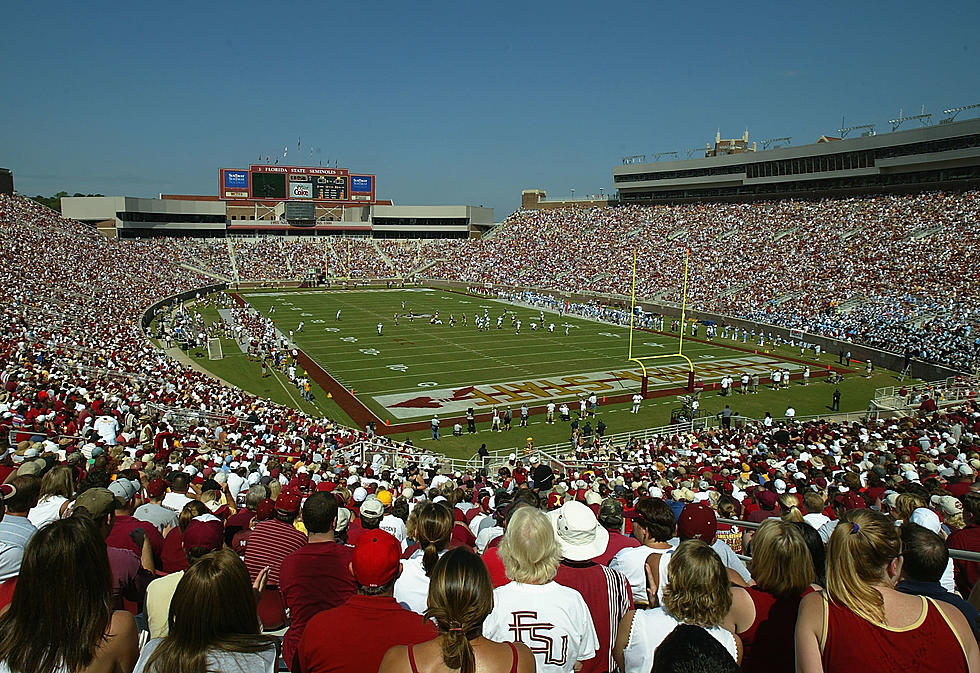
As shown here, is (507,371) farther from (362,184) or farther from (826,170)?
(362,184)

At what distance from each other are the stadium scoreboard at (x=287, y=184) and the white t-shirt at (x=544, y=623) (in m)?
74.6

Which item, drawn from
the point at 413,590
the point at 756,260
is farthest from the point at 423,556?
the point at 756,260

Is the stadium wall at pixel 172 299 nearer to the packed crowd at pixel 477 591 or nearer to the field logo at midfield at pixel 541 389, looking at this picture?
the field logo at midfield at pixel 541 389

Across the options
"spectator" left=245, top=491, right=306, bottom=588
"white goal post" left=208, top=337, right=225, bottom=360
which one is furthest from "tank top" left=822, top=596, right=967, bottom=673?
"white goal post" left=208, top=337, right=225, bottom=360

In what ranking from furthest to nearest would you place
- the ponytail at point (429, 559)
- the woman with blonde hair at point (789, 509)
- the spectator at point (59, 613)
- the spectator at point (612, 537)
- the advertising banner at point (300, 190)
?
the advertising banner at point (300, 190), the woman with blonde hair at point (789, 509), the spectator at point (612, 537), the ponytail at point (429, 559), the spectator at point (59, 613)

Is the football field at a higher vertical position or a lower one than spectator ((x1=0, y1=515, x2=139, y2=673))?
lower

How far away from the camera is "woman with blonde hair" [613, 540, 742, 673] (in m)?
2.63

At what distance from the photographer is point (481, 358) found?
3012cm

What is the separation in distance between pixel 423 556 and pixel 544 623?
3.98 ft

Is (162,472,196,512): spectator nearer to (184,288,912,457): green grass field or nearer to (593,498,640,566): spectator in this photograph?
(593,498,640,566): spectator

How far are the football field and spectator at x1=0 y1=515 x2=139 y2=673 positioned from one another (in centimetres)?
1863

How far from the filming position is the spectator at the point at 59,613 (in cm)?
239

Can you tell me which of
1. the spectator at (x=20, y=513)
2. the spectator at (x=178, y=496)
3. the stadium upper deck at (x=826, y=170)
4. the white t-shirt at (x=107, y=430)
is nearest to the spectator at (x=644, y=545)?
the spectator at (x=20, y=513)

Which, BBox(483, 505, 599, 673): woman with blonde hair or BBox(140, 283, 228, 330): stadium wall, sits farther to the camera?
BBox(140, 283, 228, 330): stadium wall
